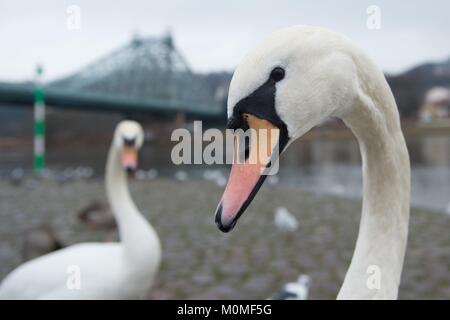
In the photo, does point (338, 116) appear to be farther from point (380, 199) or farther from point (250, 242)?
point (250, 242)

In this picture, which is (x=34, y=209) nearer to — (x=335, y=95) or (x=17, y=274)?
(x=17, y=274)

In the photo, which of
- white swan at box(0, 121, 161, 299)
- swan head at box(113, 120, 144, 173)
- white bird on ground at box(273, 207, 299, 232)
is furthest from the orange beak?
white bird on ground at box(273, 207, 299, 232)

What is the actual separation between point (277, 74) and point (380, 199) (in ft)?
1.30

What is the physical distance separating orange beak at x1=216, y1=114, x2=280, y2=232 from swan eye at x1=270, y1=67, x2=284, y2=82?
8 cm

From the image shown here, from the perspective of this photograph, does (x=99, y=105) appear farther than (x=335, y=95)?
Yes

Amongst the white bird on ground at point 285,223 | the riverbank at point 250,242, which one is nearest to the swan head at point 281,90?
the riverbank at point 250,242

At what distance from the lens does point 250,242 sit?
430cm

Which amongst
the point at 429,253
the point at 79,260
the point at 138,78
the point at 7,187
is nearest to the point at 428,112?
the point at 138,78

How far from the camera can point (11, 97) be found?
65.2 ft

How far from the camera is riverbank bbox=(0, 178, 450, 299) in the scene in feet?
10.3

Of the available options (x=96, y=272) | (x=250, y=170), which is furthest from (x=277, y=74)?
(x=96, y=272)

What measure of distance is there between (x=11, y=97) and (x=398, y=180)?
20647 millimetres

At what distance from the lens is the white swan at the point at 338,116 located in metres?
0.90

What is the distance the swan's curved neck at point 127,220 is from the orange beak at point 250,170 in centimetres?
166
